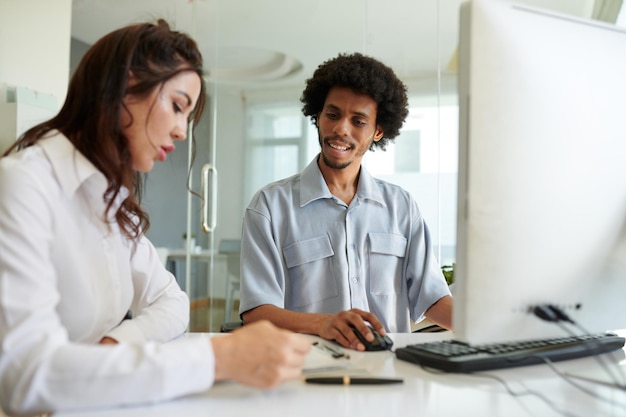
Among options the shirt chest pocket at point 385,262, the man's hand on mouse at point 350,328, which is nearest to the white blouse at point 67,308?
the man's hand on mouse at point 350,328

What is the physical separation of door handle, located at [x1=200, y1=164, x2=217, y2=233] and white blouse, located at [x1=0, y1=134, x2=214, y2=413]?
3.03 metres

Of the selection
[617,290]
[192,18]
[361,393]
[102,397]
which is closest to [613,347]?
[617,290]

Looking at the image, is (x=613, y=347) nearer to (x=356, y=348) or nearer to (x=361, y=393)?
(x=356, y=348)

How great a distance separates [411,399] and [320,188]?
1.02 metres

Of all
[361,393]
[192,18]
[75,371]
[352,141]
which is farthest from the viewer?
[192,18]

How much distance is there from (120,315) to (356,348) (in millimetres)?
447

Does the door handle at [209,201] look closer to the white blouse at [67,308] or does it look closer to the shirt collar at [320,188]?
the shirt collar at [320,188]

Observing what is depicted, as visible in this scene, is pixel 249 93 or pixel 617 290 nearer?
pixel 617 290

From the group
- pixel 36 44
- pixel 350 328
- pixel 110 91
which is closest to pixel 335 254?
pixel 350 328

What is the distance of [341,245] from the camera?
166 centimetres

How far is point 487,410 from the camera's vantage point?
0.71 metres

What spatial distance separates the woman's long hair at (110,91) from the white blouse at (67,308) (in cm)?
3

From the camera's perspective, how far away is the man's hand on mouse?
108 cm

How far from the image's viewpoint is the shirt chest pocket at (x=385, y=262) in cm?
165
